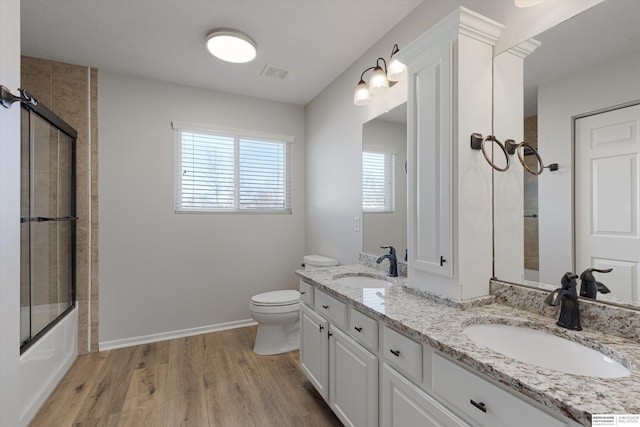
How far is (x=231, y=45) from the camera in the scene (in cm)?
222

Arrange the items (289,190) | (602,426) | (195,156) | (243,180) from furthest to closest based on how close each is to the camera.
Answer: (289,190) < (243,180) < (195,156) < (602,426)

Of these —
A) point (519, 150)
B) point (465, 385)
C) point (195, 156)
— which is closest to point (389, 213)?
point (519, 150)

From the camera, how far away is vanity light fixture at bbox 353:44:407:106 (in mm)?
1913

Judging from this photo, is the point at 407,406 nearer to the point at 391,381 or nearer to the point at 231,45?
the point at 391,381

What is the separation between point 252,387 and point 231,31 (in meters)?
2.56

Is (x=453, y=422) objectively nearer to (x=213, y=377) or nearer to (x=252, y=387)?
(x=252, y=387)

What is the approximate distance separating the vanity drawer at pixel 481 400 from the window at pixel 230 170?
2652mm

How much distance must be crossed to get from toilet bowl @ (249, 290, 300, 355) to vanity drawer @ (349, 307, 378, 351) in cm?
117

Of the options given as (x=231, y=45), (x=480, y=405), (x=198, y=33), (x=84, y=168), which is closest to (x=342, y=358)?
(x=480, y=405)

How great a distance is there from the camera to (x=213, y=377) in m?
2.24

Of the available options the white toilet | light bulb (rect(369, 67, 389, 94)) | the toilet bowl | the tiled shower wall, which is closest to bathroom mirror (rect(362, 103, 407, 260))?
light bulb (rect(369, 67, 389, 94))

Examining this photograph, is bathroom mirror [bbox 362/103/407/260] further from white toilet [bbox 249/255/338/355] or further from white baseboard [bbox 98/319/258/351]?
white baseboard [bbox 98/319/258/351]

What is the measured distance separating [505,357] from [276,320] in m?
2.01

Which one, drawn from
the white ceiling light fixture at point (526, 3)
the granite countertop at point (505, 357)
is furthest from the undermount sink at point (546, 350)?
the white ceiling light fixture at point (526, 3)
